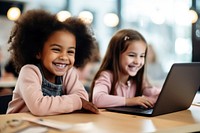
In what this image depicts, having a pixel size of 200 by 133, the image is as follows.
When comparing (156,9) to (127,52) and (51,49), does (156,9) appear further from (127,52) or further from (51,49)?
(51,49)

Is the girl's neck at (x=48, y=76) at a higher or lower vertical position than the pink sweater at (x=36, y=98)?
higher

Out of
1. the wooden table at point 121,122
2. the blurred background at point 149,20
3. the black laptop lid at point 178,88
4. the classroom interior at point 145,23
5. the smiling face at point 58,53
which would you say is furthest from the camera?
the blurred background at point 149,20

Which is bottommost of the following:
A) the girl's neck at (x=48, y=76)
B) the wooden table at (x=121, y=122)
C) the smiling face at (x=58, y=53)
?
the wooden table at (x=121, y=122)

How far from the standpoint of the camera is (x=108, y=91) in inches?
76.4

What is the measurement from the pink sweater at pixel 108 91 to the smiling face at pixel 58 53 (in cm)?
25

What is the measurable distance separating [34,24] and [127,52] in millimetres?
589

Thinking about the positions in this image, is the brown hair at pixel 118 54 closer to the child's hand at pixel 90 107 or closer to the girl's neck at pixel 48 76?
the girl's neck at pixel 48 76

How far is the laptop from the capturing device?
54.4 inches

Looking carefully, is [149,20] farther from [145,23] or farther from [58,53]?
[58,53]

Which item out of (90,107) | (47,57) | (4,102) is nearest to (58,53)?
(47,57)

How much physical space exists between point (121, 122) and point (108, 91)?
67cm

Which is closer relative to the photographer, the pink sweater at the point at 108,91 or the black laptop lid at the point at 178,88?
the black laptop lid at the point at 178,88

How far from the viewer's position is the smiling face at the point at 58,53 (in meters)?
1.60

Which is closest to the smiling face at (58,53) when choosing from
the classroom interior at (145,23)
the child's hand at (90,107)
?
the child's hand at (90,107)
